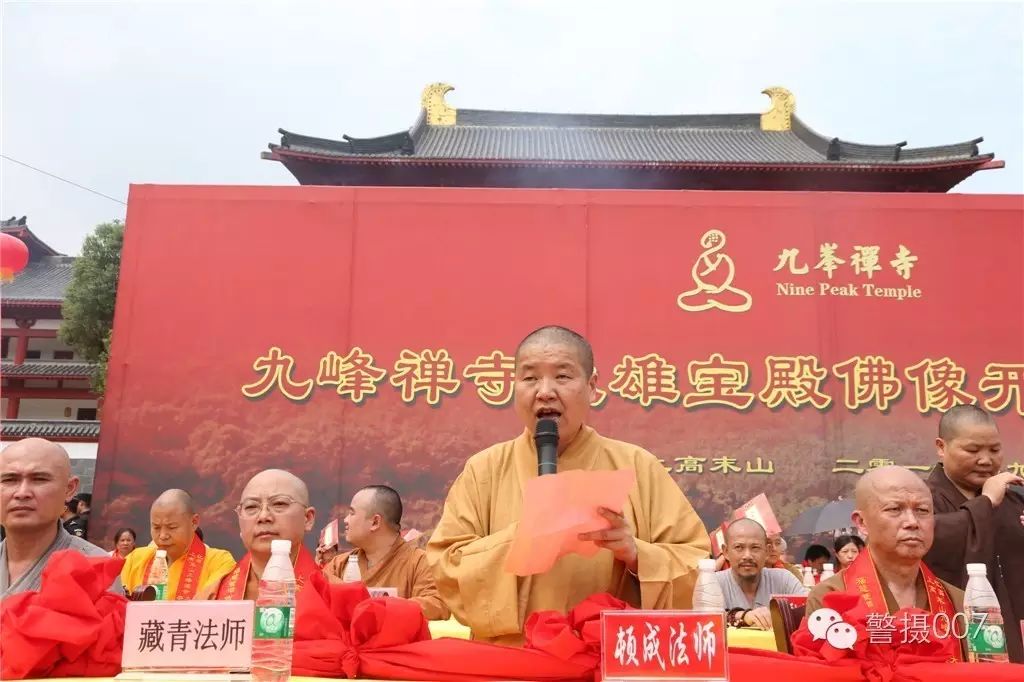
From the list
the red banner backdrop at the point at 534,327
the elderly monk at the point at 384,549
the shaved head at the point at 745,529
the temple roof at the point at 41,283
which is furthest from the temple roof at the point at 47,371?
the shaved head at the point at 745,529

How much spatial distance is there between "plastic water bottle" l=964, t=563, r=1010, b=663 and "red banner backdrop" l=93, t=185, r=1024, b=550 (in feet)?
19.2

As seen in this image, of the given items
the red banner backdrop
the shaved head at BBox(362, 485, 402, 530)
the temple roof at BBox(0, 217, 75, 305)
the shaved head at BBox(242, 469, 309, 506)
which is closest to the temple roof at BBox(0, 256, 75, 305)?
the temple roof at BBox(0, 217, 75, 305)

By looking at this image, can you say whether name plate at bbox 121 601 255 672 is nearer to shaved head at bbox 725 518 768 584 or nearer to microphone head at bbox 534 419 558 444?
microphone head at bbox 534 419 558 444

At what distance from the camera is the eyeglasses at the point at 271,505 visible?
273 cm

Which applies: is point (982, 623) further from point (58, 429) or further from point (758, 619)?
point (58, 429)

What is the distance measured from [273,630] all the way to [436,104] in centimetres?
1302

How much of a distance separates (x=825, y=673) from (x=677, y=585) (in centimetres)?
33

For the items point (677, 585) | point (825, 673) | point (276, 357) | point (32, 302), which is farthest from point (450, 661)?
point (32, 302)

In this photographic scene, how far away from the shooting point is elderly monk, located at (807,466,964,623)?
2.07 m

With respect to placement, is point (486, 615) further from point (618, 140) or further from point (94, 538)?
point (618, 140)

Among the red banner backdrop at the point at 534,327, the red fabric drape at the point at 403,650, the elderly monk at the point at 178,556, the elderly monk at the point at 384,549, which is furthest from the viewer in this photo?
the red banner backdrop at the point at 534,327

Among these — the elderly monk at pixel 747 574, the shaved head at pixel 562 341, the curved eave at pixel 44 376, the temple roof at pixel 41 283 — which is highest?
the temple roof at pixel 41 283

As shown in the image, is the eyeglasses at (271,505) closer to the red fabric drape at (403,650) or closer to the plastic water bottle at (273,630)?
the red fabric drape at (403,650)

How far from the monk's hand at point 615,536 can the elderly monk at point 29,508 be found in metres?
1.29
